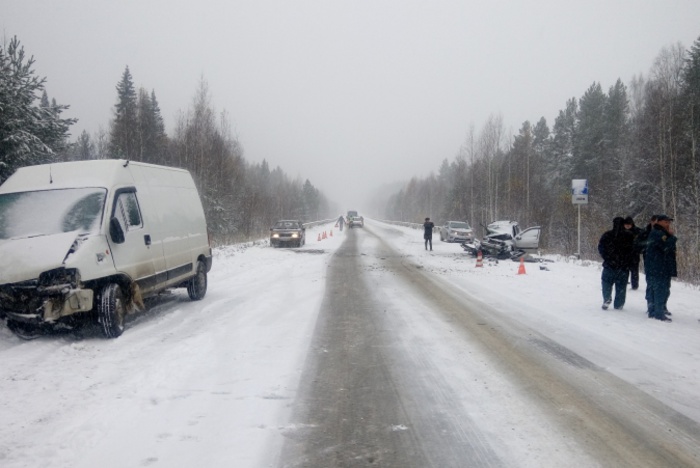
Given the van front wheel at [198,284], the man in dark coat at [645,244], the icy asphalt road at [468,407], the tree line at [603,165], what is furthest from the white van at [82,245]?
the tree line at [603,165]

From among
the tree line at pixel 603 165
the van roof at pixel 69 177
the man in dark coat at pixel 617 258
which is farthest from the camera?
the tree line at pixel 603 165

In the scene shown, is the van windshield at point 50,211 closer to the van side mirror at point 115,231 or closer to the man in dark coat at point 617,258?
the van side mirror at point 115,231

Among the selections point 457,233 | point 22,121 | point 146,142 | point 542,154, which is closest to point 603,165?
point 542,154

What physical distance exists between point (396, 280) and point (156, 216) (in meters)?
7.76

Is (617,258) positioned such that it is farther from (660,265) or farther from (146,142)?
(146,142)

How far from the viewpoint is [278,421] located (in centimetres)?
412

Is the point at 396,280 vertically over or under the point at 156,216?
under

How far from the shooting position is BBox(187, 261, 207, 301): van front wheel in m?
10.4

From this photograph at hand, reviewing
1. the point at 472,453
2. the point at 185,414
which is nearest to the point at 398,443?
the point at 472,453

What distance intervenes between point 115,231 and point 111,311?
1.27m

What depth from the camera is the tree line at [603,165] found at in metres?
28.0

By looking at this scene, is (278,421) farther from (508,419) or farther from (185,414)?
(508,419)

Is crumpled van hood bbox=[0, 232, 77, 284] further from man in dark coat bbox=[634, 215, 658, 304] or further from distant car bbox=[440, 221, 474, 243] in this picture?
distant car bbox=[440, 221, 474, 243]

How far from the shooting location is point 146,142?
4069 centimetres
